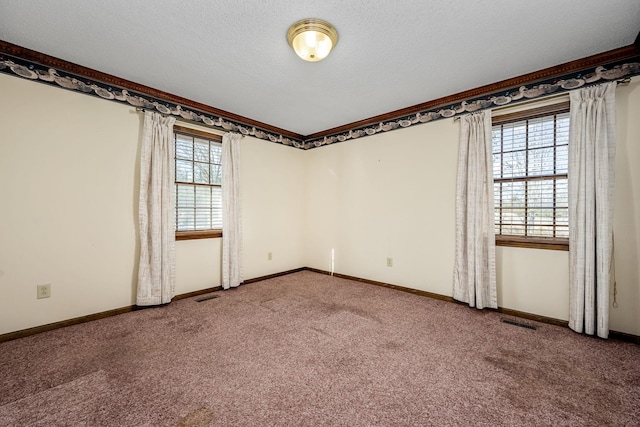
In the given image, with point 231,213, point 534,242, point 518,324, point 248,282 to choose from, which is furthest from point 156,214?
point 534,242

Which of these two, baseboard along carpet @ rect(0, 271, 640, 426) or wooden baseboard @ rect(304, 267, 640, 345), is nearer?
baseboard along carpet @ rect(0, 271, 640, 426)

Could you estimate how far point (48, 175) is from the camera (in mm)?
2523

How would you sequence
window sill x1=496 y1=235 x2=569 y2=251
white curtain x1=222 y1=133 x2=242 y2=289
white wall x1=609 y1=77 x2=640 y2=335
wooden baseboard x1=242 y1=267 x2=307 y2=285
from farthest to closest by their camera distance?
wooden baseboard x1=242 y1=267 x2=307 y2=285 → white curtain x1=222 y1=133 x2=242 y2=289 → window sill x1=496 y1=235 x2=569 y2=251 → white wall x1=609 y1=77 x2=640 y2=335

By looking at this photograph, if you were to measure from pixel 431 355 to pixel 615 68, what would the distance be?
2969 mm

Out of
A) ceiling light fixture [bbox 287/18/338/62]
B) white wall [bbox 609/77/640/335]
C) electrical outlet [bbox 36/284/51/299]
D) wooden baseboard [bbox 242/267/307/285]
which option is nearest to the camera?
ceiling light fixture [bbox 287/18/338/62]

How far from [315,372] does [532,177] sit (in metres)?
2.91

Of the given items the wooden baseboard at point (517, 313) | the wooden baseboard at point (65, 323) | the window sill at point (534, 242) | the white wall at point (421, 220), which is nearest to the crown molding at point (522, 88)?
the white wall at point (421, 220)

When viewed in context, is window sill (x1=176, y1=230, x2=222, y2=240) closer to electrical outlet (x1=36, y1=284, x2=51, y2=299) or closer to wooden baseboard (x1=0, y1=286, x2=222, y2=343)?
wooden baseboard (x1=0, y1=286, x2=222, y2=343)

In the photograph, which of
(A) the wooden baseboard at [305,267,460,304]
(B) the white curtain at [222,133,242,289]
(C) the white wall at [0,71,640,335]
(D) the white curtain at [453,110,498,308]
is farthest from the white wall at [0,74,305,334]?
(D) the white curtain at [453,110,498,308]

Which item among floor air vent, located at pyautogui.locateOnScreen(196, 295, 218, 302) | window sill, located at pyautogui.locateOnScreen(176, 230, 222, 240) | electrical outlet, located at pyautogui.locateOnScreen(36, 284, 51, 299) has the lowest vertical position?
floor air vent, located at pyautogui.locateOnScreen(196, 295, 218, 302)

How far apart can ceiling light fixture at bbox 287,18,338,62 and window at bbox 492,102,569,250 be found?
2155 millimetres

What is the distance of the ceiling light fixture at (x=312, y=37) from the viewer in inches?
78.2

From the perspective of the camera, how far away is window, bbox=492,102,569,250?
2717 mm

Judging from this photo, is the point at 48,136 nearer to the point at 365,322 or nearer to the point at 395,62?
the point at 395,62
